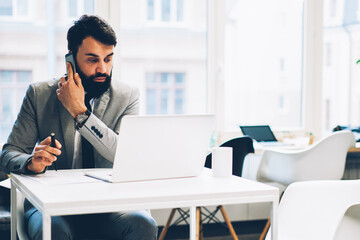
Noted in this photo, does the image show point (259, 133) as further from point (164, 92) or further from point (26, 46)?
point (26, 46)

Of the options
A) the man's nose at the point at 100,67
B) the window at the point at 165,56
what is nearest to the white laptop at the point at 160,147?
the man's nose at the point at 100,67

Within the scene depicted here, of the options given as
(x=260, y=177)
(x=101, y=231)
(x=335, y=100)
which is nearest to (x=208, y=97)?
(x=260, y=177)

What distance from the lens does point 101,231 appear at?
177cm

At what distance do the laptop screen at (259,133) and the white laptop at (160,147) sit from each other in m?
1.97

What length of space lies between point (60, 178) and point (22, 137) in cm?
40

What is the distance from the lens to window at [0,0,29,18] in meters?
3.34

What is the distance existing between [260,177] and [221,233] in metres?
0.58

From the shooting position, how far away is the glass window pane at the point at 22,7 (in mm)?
3386

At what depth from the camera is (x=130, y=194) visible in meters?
1.36

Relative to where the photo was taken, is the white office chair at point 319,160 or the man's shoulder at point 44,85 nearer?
the man's shoulder at point 44,85

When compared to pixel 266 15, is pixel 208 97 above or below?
below

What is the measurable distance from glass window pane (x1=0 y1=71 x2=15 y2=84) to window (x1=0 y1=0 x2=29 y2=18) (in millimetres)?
398

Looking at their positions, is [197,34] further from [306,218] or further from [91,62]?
[306,218]

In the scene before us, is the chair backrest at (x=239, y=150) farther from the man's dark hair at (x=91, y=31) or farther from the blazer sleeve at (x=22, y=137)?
the blazer sleeve at (x=22, y=137)
